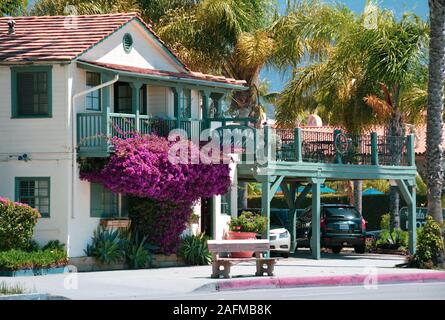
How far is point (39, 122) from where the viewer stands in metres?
30.4

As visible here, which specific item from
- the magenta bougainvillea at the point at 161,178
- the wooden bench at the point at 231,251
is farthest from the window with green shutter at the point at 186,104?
the wooden bench at the point at 231,251

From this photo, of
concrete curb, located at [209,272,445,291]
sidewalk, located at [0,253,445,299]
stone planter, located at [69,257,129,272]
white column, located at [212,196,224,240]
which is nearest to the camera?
sidewalk, located at [0,253,445,299]

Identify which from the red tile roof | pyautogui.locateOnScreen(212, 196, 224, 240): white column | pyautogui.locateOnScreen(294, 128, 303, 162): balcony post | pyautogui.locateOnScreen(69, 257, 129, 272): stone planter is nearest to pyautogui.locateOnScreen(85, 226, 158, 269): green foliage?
pyautogui.locateOnScreen(69, 257, 129, 272): stone planter

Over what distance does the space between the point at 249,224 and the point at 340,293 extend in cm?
1128

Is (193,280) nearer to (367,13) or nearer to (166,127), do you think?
(166,127)

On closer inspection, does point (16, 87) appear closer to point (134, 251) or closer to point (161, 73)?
point (161, 73)

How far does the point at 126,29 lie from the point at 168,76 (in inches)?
76.7

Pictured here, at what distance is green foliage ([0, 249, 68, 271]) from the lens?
2762cm

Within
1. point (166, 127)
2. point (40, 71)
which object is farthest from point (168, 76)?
point (40, 71)

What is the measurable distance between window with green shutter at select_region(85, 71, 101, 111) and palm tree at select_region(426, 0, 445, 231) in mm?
9287

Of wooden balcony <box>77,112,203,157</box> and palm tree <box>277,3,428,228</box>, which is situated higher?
palm tree <box>277,3,428,228</box>

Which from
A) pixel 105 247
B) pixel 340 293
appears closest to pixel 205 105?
pixel 105 247

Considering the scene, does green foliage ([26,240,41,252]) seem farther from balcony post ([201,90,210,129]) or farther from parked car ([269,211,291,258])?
parked car ([269,211,291,258])
